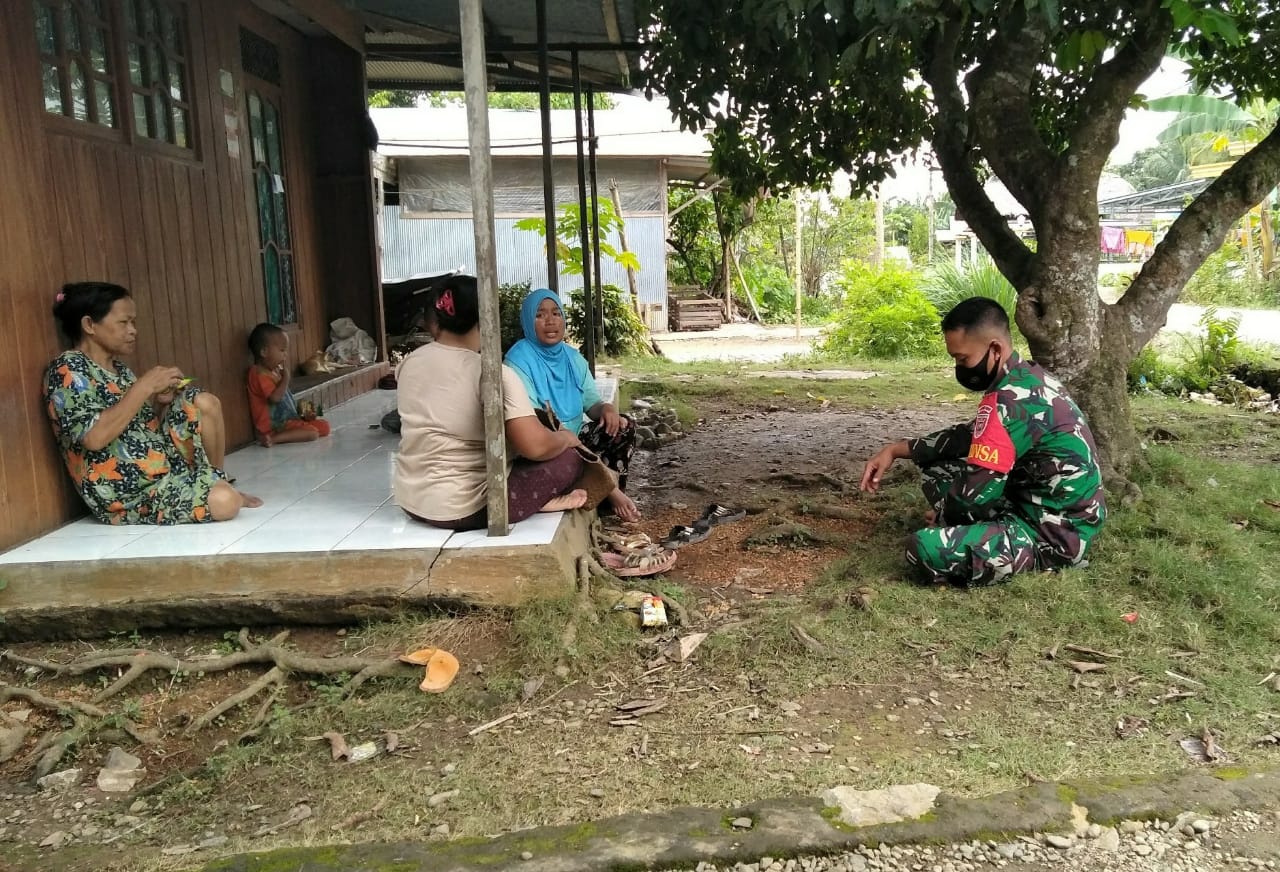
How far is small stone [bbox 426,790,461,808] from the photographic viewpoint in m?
2.62

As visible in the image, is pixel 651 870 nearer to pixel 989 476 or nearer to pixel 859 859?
pixel 859 859

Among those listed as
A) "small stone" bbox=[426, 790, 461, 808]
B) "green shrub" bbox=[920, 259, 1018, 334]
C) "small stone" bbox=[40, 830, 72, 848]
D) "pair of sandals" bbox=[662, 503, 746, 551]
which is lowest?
"small stone" bbox=[40, 830, 72, 848]

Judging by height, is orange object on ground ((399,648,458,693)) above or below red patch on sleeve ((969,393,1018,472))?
below

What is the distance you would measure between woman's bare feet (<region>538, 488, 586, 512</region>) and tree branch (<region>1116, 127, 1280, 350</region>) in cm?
310

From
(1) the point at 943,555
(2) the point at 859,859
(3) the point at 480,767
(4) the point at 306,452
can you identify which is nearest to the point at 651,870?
(2) the point at 859,859

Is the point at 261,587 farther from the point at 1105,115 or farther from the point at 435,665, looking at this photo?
the point at 1105,115

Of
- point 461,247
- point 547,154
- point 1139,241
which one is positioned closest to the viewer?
point 547,154

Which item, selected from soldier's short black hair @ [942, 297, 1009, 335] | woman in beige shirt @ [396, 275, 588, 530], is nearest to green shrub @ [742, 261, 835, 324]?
A: soldier's short black hair @ [942, 297, 1009, 335]

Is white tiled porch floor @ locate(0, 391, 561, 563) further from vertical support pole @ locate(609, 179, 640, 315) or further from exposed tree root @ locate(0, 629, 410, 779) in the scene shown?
vertical support pole @ locate(609, 179, 640, 315)

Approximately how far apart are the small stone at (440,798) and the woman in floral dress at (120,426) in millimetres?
1912

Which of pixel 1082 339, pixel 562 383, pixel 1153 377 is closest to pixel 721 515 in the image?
pixel 562 383

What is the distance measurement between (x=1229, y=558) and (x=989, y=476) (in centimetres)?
127

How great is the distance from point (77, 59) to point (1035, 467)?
183 inches

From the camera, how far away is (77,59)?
444 centimetres
